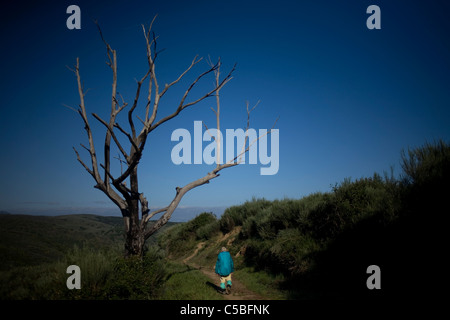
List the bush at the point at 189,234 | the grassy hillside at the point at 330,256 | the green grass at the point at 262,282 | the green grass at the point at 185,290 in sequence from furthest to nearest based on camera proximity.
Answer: the bush at the point at 189,234, the green grass at the point at 262,282, the green grass at the point at 185,290, the grassy hillside at the point at 330,256

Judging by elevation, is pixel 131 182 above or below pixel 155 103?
below

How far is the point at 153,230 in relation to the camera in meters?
7.06

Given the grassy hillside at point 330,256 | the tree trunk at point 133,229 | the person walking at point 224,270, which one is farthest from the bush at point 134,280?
the person walking at point 224,270

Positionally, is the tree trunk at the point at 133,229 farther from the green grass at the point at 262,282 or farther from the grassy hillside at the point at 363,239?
the grassy hillside at the point at 363,239

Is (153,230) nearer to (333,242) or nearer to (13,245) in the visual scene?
(333,242)

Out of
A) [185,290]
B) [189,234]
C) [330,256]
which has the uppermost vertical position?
[330,256]

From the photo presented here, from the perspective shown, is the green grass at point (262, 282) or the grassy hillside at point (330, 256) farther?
the green grass at point (262, 282)

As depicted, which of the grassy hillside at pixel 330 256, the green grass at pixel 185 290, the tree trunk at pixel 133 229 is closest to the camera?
the grassy hillside at pixel 330 256

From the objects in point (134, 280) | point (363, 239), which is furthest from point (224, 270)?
point (363, 239)

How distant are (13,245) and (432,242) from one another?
1918 cm

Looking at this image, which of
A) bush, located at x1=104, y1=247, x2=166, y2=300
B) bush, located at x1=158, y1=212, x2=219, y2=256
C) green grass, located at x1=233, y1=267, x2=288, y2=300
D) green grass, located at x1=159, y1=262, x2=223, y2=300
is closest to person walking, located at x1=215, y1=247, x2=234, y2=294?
green grass, located at x1=159, y1=262, x2=223, y2=300

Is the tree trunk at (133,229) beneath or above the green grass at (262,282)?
above

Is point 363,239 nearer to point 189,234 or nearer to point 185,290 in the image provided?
point 185,290
